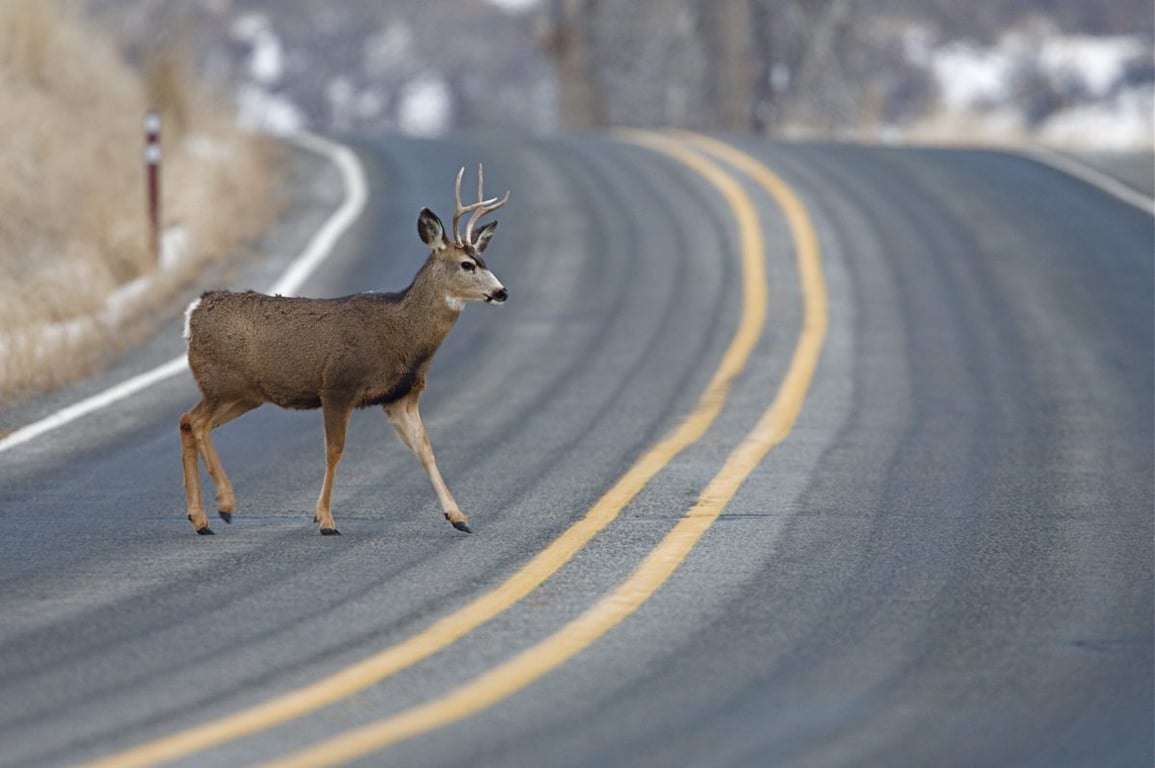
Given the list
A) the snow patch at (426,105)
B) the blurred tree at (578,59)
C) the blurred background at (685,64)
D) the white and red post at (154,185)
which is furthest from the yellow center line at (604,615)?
the snow patch at (426,105)

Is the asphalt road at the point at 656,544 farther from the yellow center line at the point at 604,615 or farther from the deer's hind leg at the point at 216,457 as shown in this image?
the deer's hind leg at the point at 216,457

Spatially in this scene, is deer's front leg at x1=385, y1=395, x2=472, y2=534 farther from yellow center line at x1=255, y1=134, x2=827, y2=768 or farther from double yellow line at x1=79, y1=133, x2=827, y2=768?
yellow center line at x1=255, y1=134, x2=827, y2=768

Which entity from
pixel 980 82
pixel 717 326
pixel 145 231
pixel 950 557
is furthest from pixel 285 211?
pixel 980 82

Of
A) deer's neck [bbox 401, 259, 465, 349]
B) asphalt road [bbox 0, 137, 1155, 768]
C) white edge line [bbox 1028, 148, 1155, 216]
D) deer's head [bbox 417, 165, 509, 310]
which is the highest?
deer's head [bbox 417, 165, 509, 310]

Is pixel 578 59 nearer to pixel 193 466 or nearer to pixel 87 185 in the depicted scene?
pixel 87 185

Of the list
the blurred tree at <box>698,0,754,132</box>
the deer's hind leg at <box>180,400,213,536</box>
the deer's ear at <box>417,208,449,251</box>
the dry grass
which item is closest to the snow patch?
the blurred tree at <box>698,0,754,132</box>

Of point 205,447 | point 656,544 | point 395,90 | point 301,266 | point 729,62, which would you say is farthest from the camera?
point 395,90

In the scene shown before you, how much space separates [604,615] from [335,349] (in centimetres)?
251

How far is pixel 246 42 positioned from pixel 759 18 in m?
28.2

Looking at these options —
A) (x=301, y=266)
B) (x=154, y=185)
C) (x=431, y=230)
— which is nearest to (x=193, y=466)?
(x=431, y=230)

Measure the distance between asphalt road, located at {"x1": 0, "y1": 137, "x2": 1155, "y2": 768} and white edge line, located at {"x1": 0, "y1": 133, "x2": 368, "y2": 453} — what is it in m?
0.25

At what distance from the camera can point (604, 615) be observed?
760 cm

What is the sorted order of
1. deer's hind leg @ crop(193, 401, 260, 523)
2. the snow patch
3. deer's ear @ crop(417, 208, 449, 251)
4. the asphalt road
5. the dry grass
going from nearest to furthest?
1. the asphalt road
2. deer's ear @ crop(417, 208, 449, 251)
3. deer's hind leg @ crop(193, 401, 260, 523)
4. the dry grass
5. the snow patch

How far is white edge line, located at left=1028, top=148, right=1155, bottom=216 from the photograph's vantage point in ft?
74.9
